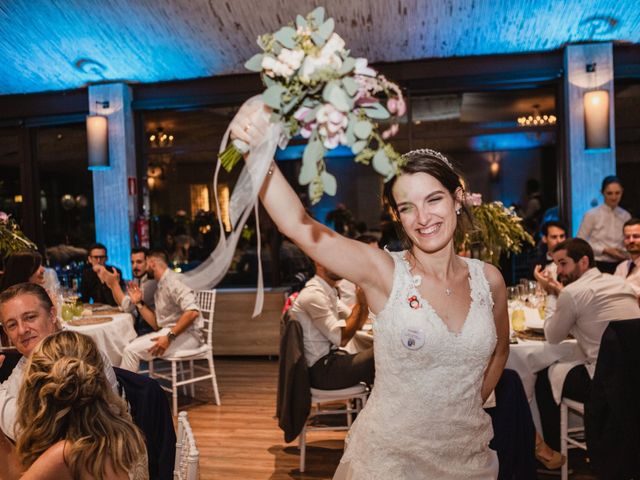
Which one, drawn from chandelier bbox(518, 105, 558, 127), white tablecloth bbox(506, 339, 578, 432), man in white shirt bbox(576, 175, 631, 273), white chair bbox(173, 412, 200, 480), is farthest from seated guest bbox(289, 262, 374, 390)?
chandelier bbox(518, 105, 558, 127)

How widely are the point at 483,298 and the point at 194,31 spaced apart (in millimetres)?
5596

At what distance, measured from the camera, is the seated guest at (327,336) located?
3.80 meters

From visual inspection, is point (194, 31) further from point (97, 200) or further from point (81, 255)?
point (81, 255)

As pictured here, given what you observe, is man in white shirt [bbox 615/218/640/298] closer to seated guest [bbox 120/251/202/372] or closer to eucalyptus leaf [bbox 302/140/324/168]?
seated guest [bbox 120/251/202/372]

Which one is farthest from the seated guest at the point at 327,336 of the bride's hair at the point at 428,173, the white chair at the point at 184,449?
the bride's hair at the point at 428,173

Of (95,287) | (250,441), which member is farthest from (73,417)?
(95,287)

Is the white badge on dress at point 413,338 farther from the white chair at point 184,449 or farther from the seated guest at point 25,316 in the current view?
the seated guest at point 25,316

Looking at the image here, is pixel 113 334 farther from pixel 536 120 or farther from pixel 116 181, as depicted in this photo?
pixel 536 120

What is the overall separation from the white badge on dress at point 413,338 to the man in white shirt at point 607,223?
16.7 ft

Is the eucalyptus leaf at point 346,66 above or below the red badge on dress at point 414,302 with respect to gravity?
above

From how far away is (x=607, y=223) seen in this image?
6090mm

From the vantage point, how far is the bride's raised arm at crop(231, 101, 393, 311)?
1232mm

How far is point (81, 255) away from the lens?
8484mm

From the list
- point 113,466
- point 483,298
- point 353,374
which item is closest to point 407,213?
point 483,298
